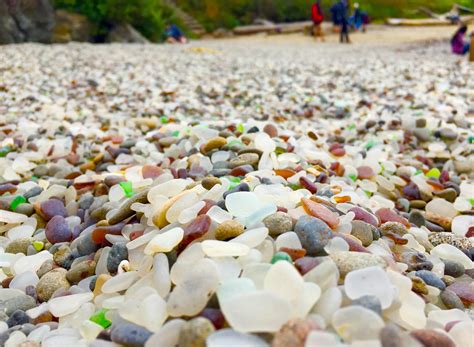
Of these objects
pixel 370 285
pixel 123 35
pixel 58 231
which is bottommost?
pixel 58 231

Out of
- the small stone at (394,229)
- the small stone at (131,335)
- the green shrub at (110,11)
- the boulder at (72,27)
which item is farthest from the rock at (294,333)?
the green shrub at (110,11)

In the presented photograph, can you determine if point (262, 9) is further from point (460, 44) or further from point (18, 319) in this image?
point (18, 319)

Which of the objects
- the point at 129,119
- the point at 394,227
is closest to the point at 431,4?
the point at 129,119

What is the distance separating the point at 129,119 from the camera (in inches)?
148

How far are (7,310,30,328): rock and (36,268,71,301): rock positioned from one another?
0.11 meters

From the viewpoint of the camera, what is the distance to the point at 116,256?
4.63 ft

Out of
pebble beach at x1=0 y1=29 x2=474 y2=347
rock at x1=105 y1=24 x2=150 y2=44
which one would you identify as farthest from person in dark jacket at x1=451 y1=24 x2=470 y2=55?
rock at x1=105 y1=24 x2=150 y2=44

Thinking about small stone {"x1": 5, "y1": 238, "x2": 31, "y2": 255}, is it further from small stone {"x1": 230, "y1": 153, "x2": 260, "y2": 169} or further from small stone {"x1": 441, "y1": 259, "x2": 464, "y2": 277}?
small stone {"x1": 441, "y1": 259, "x2": 464, "y2": 277}

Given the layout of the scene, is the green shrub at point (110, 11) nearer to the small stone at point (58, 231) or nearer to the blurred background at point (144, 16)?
the blurred background at point (144, 16)

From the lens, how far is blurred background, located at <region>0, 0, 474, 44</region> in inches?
407

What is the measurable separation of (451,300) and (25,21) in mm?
10701

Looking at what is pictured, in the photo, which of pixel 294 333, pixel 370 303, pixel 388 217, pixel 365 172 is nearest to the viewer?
pixel 294 333

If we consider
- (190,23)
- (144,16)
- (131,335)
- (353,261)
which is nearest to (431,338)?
(353,261)

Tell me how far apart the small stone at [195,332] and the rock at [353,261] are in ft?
1.06
